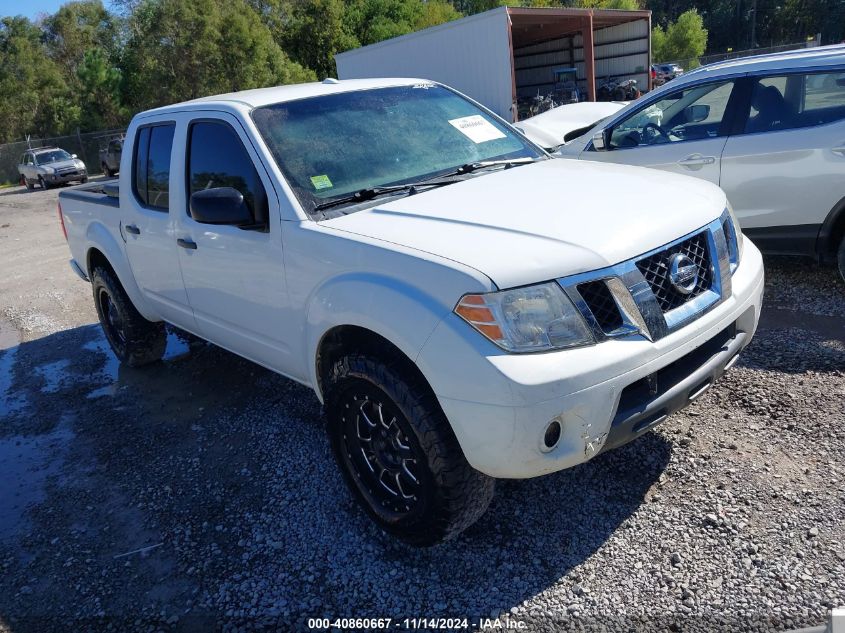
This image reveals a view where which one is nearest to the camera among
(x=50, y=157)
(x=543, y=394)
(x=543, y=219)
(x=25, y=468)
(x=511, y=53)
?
(x=543, y=394)

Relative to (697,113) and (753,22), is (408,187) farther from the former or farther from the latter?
(753,22)

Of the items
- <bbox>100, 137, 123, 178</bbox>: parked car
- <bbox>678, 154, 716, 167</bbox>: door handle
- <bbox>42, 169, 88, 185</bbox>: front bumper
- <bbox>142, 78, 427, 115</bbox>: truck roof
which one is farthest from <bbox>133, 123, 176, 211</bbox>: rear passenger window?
<bbox>100, 137, 123, 178</bbox>: parked car

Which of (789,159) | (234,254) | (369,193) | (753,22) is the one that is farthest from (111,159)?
(753,22)

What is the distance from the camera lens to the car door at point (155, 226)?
436 centimetres

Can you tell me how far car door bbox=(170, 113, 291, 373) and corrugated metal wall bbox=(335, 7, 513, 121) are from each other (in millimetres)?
16132

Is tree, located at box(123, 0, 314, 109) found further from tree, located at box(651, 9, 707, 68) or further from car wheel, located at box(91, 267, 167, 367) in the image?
tree, located at box(651, 9, 707, 68)

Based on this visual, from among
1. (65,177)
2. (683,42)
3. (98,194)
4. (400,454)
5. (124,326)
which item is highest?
(98,194)

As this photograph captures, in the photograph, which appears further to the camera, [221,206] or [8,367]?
[8,367]

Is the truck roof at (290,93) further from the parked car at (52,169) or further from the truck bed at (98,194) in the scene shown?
the parked car at (52,169)

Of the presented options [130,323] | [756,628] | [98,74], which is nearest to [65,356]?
[130,323]

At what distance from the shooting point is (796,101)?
5.35m

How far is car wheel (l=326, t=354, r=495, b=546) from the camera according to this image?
2.66 m

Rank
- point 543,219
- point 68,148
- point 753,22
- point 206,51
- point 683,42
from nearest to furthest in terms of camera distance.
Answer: point 543,219
point 206,51
point 68,148
point 683,42
point 753,22

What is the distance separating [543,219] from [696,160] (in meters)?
3.44
